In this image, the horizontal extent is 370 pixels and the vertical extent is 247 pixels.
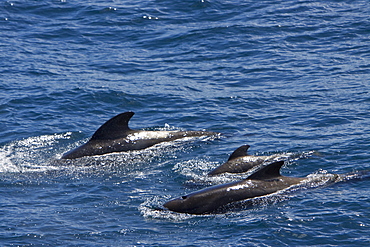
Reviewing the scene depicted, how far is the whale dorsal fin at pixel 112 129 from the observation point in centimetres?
1733

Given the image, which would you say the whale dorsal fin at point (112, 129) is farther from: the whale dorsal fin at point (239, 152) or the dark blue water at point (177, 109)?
the whale dorsal fin at point (239, 152)

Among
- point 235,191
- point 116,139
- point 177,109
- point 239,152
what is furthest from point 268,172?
point 177,109

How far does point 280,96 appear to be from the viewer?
70.8 ft

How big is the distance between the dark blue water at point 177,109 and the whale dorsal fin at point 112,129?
710mm

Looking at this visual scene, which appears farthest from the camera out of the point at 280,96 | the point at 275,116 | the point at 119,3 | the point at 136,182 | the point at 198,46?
the point at 119,3

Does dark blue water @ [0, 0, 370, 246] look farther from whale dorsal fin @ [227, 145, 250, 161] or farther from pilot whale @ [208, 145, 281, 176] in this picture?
whale dorsal fin @ [227, 145, 250, 161]

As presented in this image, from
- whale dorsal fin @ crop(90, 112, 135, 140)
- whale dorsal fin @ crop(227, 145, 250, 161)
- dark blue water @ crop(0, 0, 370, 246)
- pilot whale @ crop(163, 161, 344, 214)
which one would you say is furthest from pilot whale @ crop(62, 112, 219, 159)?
pilot whale @ crop(163, 161, 344, 214)

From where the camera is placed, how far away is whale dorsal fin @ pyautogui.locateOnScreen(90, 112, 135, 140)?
17.3 m

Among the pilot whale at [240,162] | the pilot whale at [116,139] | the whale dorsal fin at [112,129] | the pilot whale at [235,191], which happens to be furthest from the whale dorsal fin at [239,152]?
the whale dorsal fin at [112,129]

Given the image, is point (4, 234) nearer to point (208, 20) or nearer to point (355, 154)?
point (355, 154)

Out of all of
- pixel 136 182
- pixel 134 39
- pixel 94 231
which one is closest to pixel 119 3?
pixel 134 39

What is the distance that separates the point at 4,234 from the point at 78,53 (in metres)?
16.0

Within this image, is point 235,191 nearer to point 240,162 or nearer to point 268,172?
point 268,172

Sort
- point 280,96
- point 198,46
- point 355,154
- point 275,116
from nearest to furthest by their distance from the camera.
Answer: point 355,154, point 275,116, point 280,96, point 198,46
